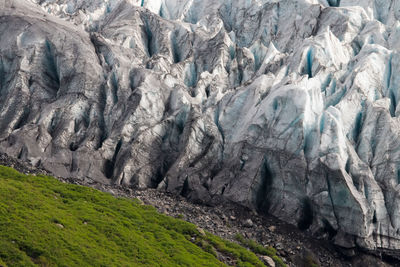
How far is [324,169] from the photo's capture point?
4038cm

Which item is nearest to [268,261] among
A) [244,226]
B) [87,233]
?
[244,226]

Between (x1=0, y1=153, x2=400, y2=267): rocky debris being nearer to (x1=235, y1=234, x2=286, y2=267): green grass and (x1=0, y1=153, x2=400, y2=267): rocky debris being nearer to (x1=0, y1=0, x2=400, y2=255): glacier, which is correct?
(x1=235, y1=234, x2=286, y2=267): green grass

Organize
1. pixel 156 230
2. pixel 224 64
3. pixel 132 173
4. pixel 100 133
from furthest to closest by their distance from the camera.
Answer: pixel 224 64, pixel 100 133, pixel 132 173, pixel 156 230

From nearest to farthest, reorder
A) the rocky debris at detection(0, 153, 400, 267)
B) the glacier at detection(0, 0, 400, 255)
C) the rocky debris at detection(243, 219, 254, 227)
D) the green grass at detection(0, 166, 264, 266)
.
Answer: the green grass at detection(0, 166, 264, 266) < the rocky debris at detection(0, 153, 400, 267) < the rocky debris at detection(243, 219, 254, 227) < the glacier at detection(0, 0, 400, 255)

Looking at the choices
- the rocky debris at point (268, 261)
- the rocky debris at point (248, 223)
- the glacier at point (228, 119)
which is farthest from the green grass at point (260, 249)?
the glacier at point (228, 119)

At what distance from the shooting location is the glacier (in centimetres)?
4028

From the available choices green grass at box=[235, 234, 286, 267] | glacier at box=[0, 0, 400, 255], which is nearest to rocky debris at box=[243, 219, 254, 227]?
glacier at box=[0, 0, 400, 255]

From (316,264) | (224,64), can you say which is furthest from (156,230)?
(224,64)

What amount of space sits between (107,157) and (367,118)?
3017cm

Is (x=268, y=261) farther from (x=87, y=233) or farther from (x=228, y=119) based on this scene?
(x=228, y=119)

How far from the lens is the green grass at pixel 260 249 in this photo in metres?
31.6

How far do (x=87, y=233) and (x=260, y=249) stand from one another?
1430cm

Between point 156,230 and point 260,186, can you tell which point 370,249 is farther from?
point 156,230

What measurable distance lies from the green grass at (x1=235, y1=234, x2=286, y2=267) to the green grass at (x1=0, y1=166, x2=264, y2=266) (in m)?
2.11
